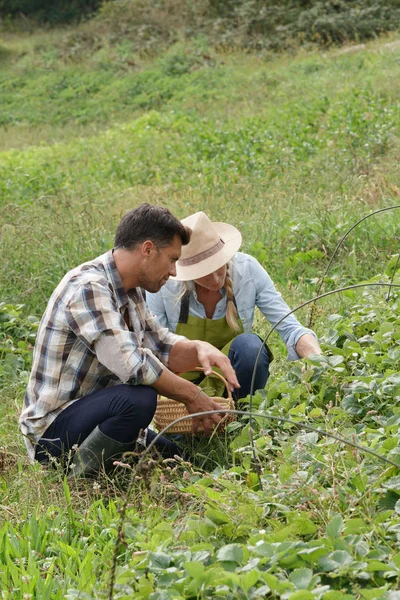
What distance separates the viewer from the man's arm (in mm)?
4078

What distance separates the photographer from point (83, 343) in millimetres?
3832

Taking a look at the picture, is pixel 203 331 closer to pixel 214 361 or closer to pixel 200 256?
pixel 200 256

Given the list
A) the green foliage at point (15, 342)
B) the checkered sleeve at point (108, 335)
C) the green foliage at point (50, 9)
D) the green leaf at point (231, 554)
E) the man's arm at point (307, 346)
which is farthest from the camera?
the green foliage at point (50, 9)

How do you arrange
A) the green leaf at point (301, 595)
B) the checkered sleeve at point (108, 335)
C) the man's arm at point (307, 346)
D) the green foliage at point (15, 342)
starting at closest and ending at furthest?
the green leaf at point (301, 595) → the checkered sleeve at point (108, 335) → the man's arm at point (307, 346) → the green foliage at point (15, 342)

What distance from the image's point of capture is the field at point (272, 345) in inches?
100

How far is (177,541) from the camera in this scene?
280 cm

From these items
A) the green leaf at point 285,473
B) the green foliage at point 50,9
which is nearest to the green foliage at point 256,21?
the green foliage at point 50,9

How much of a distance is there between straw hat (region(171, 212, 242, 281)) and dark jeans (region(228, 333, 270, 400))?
0.38m

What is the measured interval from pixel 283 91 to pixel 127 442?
10588 mm

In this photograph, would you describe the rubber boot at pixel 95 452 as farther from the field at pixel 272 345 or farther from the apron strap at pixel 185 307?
the apron strap at pixel 185 307

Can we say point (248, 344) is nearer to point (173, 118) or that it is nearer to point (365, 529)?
point (365, 529)

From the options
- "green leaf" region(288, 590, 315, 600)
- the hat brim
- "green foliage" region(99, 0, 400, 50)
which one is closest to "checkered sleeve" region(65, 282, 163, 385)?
the hat brim

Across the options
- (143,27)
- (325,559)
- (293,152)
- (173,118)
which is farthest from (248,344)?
(143,27)

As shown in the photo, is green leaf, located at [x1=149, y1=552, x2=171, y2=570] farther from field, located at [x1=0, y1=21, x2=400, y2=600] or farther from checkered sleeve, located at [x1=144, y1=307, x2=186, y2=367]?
checkered sleeve, located at [x1=144, y1=307, x2=186, y2=367]
